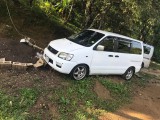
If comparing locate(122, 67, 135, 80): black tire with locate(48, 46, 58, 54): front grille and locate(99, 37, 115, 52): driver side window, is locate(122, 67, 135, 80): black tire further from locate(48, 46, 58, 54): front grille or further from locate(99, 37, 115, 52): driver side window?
locate(48, 46, 58, 54): front grille

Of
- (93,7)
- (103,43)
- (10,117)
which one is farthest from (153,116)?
(93,7)

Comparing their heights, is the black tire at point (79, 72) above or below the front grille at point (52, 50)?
below

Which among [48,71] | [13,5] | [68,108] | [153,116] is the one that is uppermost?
[13,5]

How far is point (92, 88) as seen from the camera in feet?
32.7

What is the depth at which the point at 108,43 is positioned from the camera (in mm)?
10703

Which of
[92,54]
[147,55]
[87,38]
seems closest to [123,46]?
[87,38]

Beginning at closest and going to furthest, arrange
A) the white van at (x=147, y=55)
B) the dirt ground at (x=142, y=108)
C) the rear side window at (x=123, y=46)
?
the dirt ground at (x=142, y=108) < the rear side window at (x=123, y=46) < the white van at (x=147, y=55)

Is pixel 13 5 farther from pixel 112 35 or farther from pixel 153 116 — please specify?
pixel 153 116

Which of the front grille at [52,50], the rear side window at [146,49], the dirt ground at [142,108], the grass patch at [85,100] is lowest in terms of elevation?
the dirt ground at [142,108]

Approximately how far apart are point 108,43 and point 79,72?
1734 mm

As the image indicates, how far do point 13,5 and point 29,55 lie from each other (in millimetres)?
5385

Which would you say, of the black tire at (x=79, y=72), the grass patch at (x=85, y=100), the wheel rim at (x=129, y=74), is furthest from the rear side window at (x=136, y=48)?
the black tire at (x=79, y=72)

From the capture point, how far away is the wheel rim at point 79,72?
9752 millimetres

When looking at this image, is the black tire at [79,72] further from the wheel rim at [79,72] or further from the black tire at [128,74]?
the black tire at [128,74]
